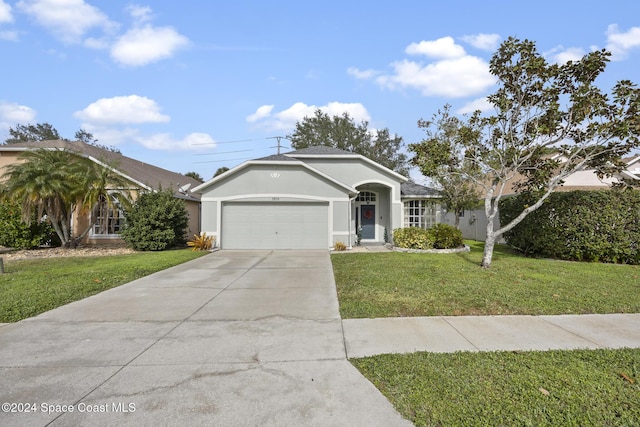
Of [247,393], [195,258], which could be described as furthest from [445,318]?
[195,258]

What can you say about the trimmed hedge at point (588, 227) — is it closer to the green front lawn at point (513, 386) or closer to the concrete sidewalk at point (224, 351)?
the concrete sidewalk at point (224, 351)

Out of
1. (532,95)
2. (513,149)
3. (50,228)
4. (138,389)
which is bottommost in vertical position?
(138,389)

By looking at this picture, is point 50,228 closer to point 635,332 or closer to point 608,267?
point 635,332

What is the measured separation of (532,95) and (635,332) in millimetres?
7145

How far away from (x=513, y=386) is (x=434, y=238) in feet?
36.3

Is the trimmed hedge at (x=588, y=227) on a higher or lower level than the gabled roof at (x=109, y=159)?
lower

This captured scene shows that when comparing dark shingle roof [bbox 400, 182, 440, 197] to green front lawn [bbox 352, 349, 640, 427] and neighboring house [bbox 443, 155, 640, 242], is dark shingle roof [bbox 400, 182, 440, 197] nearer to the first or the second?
neighboring house [bbox 443, 155, 640, 242]

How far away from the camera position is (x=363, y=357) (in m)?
3.86

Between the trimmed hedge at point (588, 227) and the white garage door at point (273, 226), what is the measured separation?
8.04 metres

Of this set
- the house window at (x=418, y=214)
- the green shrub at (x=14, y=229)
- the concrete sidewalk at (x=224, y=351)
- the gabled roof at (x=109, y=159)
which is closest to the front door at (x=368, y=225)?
the house window at (x=418, y=214)

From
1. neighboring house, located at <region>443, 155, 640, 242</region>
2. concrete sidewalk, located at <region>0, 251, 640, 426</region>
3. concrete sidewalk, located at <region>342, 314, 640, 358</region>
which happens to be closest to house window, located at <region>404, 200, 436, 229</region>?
neighboring house, located at <region>443, 155, 640, 242</region>

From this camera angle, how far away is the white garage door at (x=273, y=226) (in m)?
15.1

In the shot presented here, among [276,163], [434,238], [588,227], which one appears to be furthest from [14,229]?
[588,227]

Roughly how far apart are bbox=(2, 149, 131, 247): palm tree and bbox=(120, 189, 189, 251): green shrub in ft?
2.53
